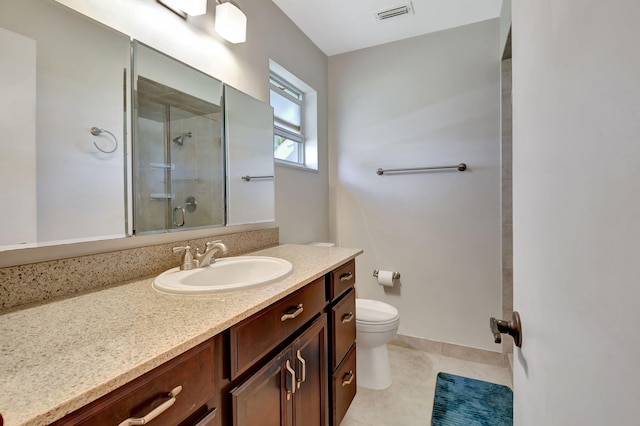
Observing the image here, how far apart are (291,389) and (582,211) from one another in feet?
3.17

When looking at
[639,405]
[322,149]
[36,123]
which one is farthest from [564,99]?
[322,149]

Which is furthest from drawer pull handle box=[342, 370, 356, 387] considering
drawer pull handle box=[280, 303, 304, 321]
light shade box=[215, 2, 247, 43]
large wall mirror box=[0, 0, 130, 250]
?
light shade box=[215, 2, 247, 43]

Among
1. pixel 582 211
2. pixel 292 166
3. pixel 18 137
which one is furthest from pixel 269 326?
pixel 292 166

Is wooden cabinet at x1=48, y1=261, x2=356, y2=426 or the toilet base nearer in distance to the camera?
wooden cabinet at x1=48, y1=261, x2=356, y2=426

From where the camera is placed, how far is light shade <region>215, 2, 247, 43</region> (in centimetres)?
137

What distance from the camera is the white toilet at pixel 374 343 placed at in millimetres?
1722

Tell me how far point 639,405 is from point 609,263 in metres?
0.13

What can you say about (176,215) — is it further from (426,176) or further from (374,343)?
(426,176)

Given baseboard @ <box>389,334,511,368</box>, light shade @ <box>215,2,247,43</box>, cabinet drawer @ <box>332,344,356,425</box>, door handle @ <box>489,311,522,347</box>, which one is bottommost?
baseboard @ <box>389,334,511,368</box>

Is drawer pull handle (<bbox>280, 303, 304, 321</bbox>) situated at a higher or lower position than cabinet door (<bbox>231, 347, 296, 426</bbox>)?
higher

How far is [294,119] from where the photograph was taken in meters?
2.31

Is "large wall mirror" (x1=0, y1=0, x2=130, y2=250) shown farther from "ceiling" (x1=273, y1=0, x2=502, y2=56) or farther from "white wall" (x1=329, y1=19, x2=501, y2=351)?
"white wall" (x1=329, y1=19, x2=501, y2=351)

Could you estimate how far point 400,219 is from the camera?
2.29m

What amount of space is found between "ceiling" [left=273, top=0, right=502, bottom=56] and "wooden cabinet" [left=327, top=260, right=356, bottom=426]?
169 centimetres
